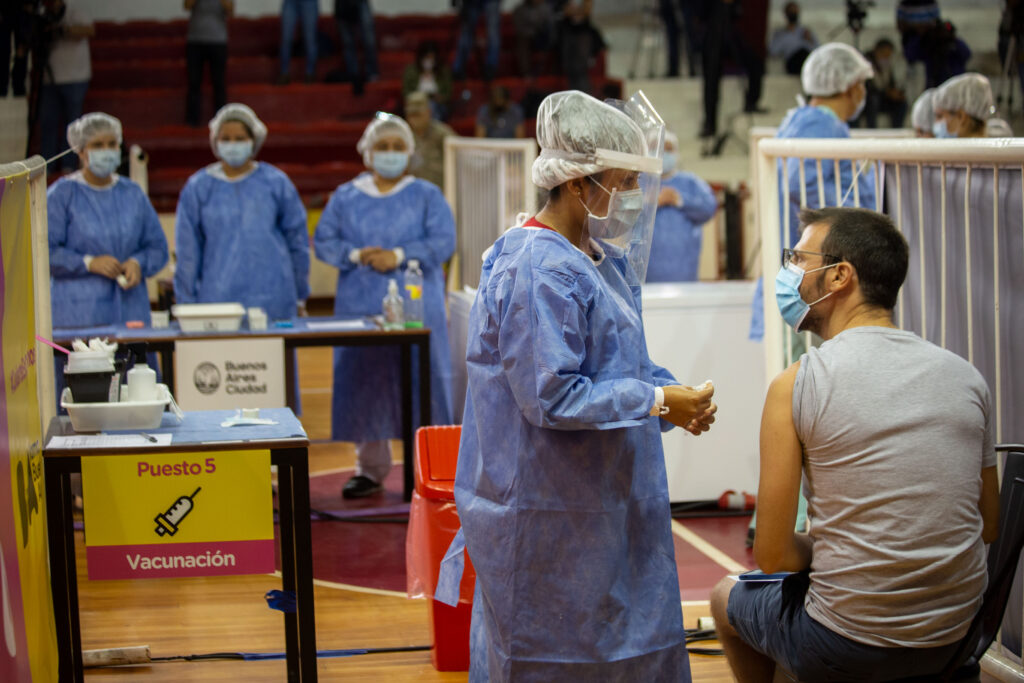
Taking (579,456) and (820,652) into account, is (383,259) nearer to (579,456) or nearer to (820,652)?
(579,456)

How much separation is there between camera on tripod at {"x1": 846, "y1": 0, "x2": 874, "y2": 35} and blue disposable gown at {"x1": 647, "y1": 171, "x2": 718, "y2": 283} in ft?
21.2

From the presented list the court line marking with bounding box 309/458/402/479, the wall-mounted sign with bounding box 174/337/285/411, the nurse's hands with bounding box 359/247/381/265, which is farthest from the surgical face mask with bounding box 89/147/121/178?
the court line marking with bounding box 309/458/402/479

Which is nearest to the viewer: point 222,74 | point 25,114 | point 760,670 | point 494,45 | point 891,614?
point 891,614

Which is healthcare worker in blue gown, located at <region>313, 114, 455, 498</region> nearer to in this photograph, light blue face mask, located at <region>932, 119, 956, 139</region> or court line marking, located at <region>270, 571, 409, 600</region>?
court line marking, located at <region>270, 571, 409, 600</region>

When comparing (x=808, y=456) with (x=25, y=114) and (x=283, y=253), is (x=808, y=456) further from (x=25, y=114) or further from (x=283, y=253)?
(x=25, y=114)

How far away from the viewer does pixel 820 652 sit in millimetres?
2158

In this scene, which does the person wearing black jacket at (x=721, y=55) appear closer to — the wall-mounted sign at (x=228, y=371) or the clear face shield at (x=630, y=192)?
the wall-mounted sign at (x=228, y=371)

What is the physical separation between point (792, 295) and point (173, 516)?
1454mm

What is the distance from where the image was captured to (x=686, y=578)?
4.02 metres

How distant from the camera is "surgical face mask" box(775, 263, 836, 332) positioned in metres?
2.38

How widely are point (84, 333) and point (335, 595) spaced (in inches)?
60.5

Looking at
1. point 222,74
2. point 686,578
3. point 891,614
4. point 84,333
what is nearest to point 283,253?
point 84,333

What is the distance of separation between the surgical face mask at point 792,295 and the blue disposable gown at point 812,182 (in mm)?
927

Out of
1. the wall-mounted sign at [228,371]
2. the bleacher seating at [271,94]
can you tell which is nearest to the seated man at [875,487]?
the wall-mounted sign at [228,371]
